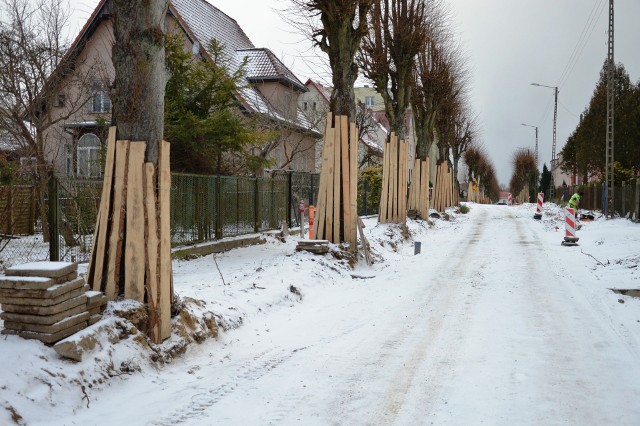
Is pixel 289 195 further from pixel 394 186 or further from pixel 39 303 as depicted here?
pixel 39 303

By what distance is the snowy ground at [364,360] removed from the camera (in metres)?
4.26

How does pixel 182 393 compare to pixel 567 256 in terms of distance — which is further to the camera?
pixel 567 256

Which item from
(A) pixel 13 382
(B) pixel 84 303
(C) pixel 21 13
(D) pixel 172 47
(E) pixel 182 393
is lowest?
(E) pixel 182 393

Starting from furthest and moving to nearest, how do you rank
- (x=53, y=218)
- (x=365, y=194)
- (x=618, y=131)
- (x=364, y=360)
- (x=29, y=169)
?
(x=618, y=131) → (x=365, y=194) → (x=29, y=169) → (x=53, y=218) → (x=364, y=360)

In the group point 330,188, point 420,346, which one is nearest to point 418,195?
point 330,188

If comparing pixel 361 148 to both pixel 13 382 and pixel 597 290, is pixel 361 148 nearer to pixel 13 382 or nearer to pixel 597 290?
pixel 597 290

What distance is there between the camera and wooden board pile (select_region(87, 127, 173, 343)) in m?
5.61

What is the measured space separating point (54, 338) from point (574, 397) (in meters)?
4.45

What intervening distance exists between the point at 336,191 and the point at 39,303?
330 inches

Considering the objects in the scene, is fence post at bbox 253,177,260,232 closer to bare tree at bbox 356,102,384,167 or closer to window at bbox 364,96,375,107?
bare tree at bbox 356,102,384,167

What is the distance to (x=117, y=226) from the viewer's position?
223 inches

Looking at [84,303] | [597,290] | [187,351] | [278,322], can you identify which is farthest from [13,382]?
[597,290]

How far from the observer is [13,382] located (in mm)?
4055

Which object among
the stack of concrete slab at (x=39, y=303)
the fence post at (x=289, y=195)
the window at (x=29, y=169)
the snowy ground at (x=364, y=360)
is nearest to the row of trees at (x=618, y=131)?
the fence post at (x=289, y=195)
